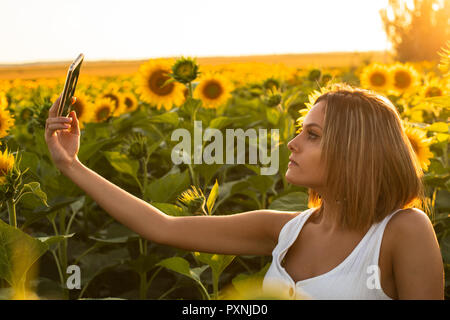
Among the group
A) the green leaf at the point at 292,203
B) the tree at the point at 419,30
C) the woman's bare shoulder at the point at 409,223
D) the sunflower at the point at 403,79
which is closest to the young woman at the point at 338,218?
the woman's bare shoulder at the point at 409,223

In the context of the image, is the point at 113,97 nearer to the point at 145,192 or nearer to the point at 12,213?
the point at 145,192

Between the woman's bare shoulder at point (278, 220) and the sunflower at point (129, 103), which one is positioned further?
the sunflower at point (129, 103)

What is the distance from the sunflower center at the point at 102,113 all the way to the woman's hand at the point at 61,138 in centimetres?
196

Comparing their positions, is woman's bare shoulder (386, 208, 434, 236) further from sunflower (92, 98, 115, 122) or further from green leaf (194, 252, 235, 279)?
sunflower (92, 98, 115, 122)

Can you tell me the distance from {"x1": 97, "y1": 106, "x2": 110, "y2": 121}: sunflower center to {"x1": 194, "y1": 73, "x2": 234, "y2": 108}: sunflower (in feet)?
2.06

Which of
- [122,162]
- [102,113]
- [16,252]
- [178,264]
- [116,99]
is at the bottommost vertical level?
[178,264]

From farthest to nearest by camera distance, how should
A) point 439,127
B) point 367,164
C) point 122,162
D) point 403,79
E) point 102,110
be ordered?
point 403,79 → point 102,110 → point 122,162 → point 439,127 → point 367,164

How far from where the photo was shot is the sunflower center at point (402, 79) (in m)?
4.20

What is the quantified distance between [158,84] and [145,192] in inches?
57.4

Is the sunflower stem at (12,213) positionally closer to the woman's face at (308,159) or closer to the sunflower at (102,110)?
the woman's face at (308,159)

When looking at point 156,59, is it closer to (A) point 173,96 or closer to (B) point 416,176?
(A) point 173,96

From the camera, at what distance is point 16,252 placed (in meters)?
1.47

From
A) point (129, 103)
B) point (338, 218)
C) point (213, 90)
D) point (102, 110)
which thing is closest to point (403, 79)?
point (213, 90)

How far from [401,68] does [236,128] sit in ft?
4.60
